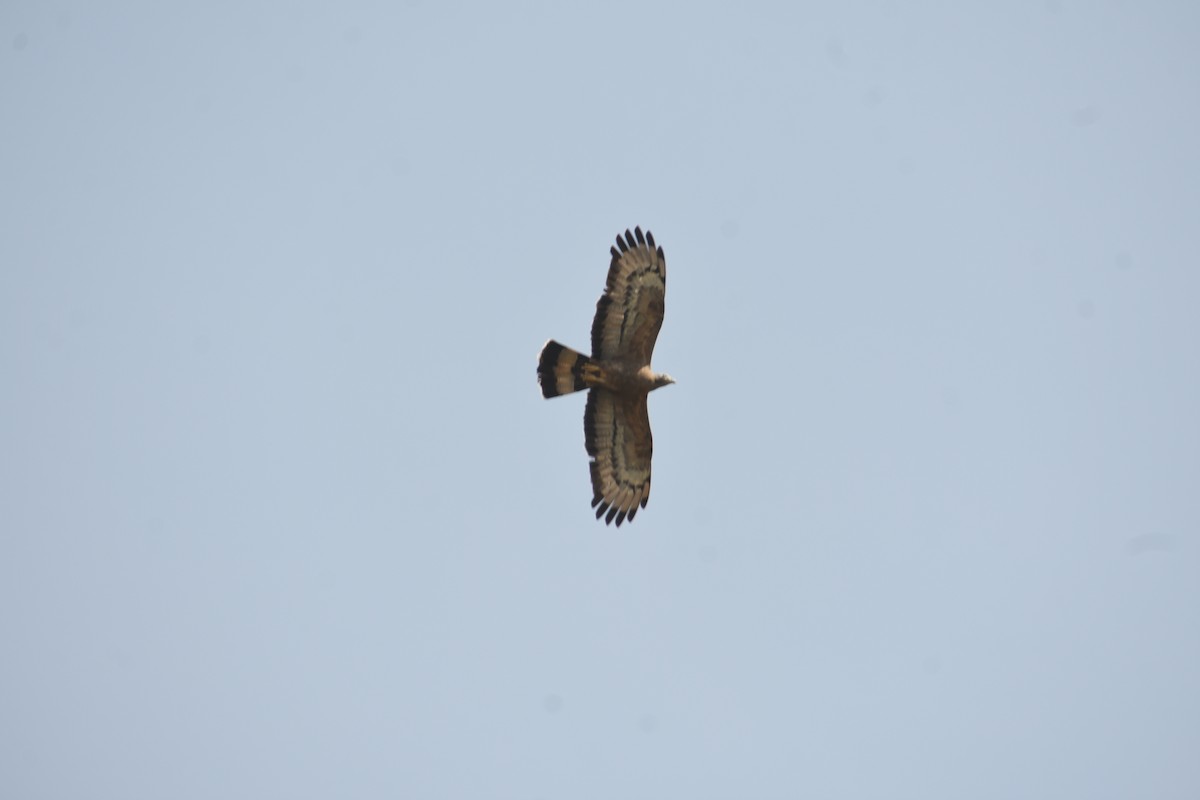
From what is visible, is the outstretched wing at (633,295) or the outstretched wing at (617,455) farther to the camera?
the outstretched wing at (617,455)

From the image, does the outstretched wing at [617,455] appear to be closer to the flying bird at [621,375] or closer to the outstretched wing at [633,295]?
the flying bird at [621,375]

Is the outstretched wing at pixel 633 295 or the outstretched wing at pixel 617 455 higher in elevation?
the outstretched wing at pixel 633 295

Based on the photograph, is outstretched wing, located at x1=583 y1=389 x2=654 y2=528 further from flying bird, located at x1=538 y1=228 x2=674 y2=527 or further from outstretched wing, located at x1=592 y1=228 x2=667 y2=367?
outstretched wing, located at x1=592 y1=228 x2=667 y2=367

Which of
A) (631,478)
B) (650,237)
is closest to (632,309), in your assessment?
(650,237)

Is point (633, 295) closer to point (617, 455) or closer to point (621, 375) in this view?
point (621, 375)

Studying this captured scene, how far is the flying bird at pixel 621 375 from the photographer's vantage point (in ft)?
79.2

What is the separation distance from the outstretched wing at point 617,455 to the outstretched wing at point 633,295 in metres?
1.25

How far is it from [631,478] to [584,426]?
43.9 inches

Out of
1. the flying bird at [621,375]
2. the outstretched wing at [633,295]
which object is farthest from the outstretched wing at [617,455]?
the outstretched wing at [633,295]

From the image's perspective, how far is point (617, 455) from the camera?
2553 cm

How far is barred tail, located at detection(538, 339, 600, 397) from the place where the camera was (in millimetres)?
24516

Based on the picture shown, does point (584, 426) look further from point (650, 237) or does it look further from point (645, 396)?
point (650, 237)

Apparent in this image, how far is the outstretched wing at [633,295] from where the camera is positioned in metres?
24.1

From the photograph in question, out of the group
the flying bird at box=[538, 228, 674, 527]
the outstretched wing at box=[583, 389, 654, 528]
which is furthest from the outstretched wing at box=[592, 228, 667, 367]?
the outstretched wing at box=[583, 389, 654, 528]
